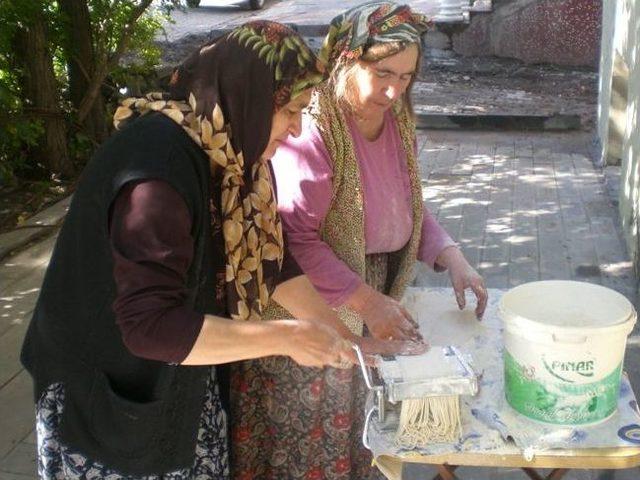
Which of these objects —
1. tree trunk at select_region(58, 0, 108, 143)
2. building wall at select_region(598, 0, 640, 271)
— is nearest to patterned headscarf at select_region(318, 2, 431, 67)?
building wall at select_region(598, 0, 640, 271)

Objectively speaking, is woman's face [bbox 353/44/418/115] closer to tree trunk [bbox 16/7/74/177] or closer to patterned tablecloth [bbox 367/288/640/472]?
patterned tablecloth [bbox 367/288/640/472]

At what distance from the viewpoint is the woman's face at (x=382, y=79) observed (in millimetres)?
2086

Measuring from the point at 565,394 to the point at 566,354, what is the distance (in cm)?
9

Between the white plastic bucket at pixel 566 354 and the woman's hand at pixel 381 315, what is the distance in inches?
14.0

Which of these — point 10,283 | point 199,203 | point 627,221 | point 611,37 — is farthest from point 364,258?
point 611,37

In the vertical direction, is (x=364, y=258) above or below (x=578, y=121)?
above

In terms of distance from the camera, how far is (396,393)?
5.29 feet

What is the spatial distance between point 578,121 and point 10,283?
18.5 ft

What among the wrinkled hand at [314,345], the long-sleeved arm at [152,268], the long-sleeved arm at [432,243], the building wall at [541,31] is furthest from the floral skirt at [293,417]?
the building wall at [541,31]

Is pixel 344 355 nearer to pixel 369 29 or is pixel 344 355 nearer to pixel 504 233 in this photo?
pixel 369 29

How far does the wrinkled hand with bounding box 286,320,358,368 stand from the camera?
1.59 meters

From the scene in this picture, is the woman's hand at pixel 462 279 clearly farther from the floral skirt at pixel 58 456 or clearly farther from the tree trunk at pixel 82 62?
the tree trunk at pixel 82 62

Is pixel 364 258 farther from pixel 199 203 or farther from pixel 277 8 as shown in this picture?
pixel 277 8

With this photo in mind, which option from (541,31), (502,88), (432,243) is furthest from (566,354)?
(541,31)
